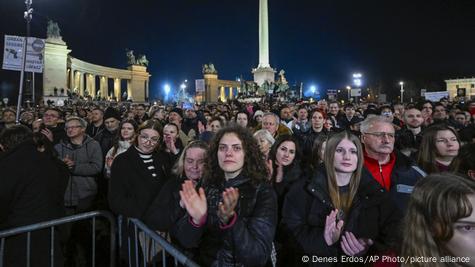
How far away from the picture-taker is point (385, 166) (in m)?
3.98

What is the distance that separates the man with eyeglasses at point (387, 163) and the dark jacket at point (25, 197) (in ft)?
11.7

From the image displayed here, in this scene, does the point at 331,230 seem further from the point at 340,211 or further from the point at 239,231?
the point at 239,231

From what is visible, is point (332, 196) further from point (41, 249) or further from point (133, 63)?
point (133, 63)

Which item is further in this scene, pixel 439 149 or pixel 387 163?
pixel 439 149

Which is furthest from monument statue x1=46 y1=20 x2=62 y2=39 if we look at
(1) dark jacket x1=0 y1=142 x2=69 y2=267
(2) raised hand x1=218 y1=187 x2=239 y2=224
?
(2) raised hand x1=218 y1=187 x2=239 y2=224

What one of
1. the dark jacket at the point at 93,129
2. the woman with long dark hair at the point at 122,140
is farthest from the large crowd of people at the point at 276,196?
the dark jacket at the point at 93,129

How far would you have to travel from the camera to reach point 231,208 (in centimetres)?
244

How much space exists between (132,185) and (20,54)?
26.2ft

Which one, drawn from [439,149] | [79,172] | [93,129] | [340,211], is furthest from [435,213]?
[93,129]

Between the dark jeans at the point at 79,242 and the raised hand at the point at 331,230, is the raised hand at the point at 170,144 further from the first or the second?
the raised hand at the point at 331,230

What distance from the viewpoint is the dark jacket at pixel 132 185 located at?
13.1ft

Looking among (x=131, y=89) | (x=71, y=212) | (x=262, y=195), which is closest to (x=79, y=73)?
(x=131, y=89)

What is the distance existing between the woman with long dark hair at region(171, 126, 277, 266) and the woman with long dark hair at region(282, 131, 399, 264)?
42 centimetres

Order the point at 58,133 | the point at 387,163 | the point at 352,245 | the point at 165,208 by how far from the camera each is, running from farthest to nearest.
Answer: the point at 58,133 < the point at 387,163 < the point at 165,208 < the point at 352,245
